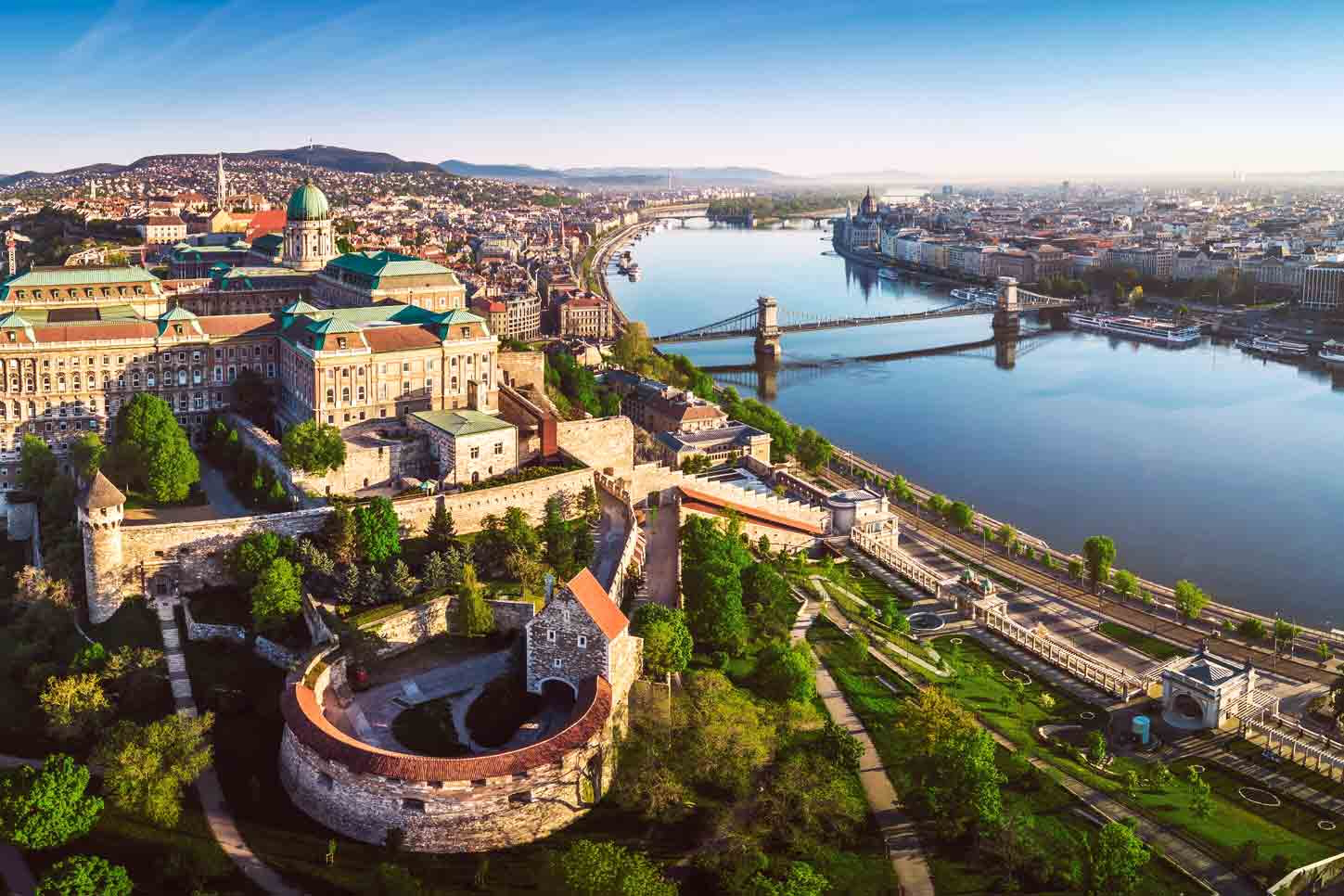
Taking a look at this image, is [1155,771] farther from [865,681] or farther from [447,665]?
[447,665]

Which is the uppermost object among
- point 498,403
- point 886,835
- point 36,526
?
point 498,403

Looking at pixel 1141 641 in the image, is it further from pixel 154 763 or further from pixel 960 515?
pixel 154 763

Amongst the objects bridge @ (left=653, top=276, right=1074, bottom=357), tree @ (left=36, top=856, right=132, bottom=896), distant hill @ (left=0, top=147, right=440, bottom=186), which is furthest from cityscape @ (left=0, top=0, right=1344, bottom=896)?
distant hill @ (left=0, top=147, right=440, bottom=186)

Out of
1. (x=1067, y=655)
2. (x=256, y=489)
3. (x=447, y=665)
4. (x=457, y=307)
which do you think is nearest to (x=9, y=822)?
(x=447, y=665)

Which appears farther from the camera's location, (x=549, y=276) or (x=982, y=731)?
(x=549, y=276)

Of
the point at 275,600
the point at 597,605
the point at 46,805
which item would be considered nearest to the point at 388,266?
the point at 275,600

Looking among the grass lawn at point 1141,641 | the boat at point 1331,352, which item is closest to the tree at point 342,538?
the grass lawn at point 1141,641

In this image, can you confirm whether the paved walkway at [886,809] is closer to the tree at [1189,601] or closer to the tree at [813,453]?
the tree at [1189,601]
